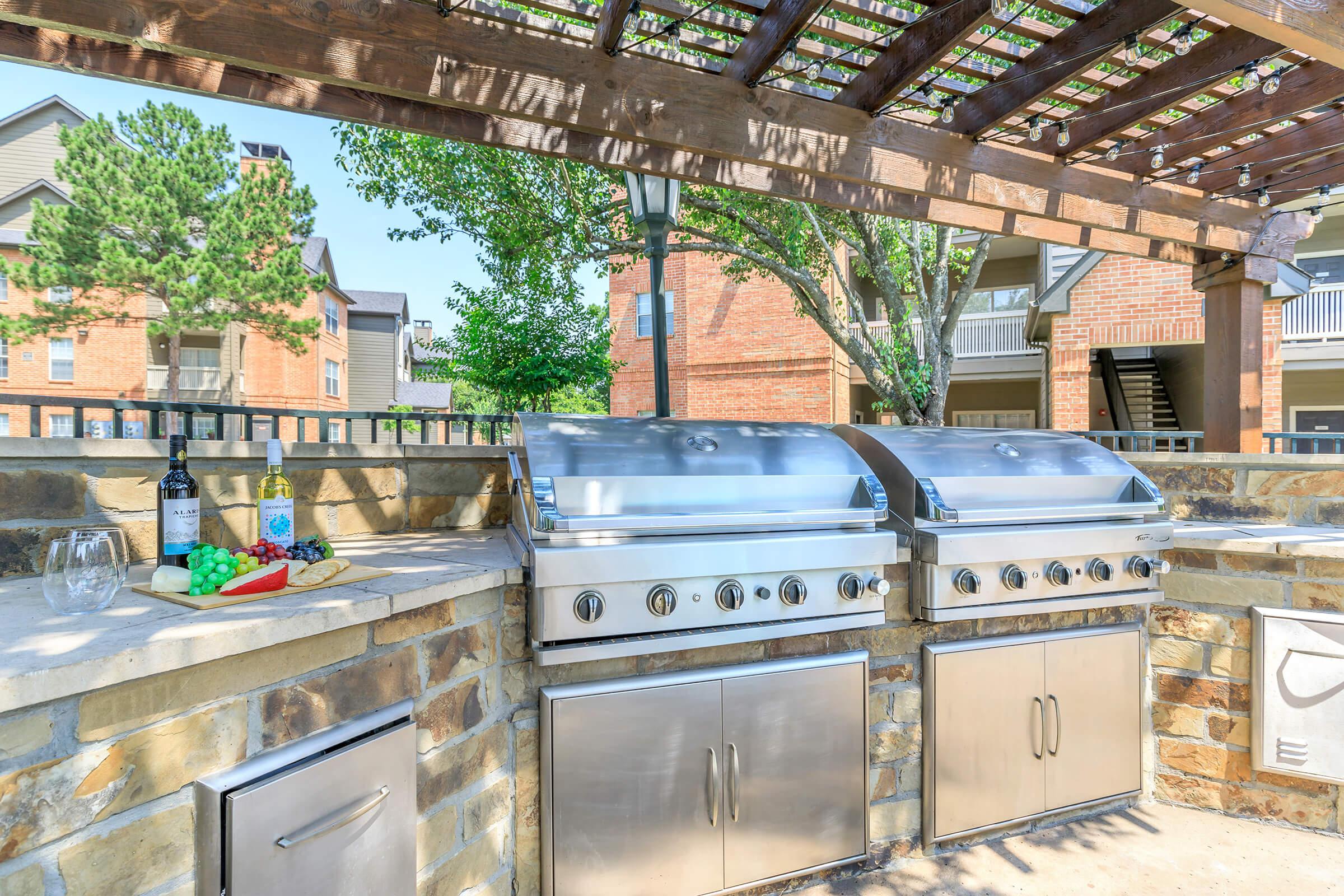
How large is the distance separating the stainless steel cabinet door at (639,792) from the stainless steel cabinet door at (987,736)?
892mm

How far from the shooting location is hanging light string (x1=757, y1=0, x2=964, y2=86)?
6.77 feet

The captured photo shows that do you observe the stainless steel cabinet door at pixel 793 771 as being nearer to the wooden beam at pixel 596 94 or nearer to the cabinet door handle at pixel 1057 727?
the cabinet door handle at pixel 1057 727

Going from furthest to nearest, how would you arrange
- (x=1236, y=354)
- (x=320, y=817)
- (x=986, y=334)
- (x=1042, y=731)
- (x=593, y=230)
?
(x=986, y=334)
(x=593, y=230)
(x=1236, y=354)
(x=1042, y=731)
(x=320, y=817)

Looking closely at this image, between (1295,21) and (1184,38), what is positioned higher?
(1184,38)

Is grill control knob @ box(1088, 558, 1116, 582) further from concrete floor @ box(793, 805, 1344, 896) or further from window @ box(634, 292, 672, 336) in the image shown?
window @ box(634, 292, 672, 336)

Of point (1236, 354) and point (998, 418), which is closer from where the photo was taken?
point (1236, 354)

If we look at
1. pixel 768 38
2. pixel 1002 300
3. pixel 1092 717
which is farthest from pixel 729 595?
pixel 1002 300

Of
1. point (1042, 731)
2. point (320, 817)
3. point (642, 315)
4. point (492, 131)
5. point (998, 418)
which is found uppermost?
point (642, 315)

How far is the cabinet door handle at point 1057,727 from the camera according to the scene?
235 cm

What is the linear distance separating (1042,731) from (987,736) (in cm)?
23

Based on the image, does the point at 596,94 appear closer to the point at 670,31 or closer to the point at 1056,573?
the point at 670,31

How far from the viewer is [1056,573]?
2295 mm

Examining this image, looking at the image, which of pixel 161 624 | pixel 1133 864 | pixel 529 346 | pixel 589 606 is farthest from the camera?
pixel 529 346

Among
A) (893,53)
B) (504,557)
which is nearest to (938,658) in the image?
(504,557)
